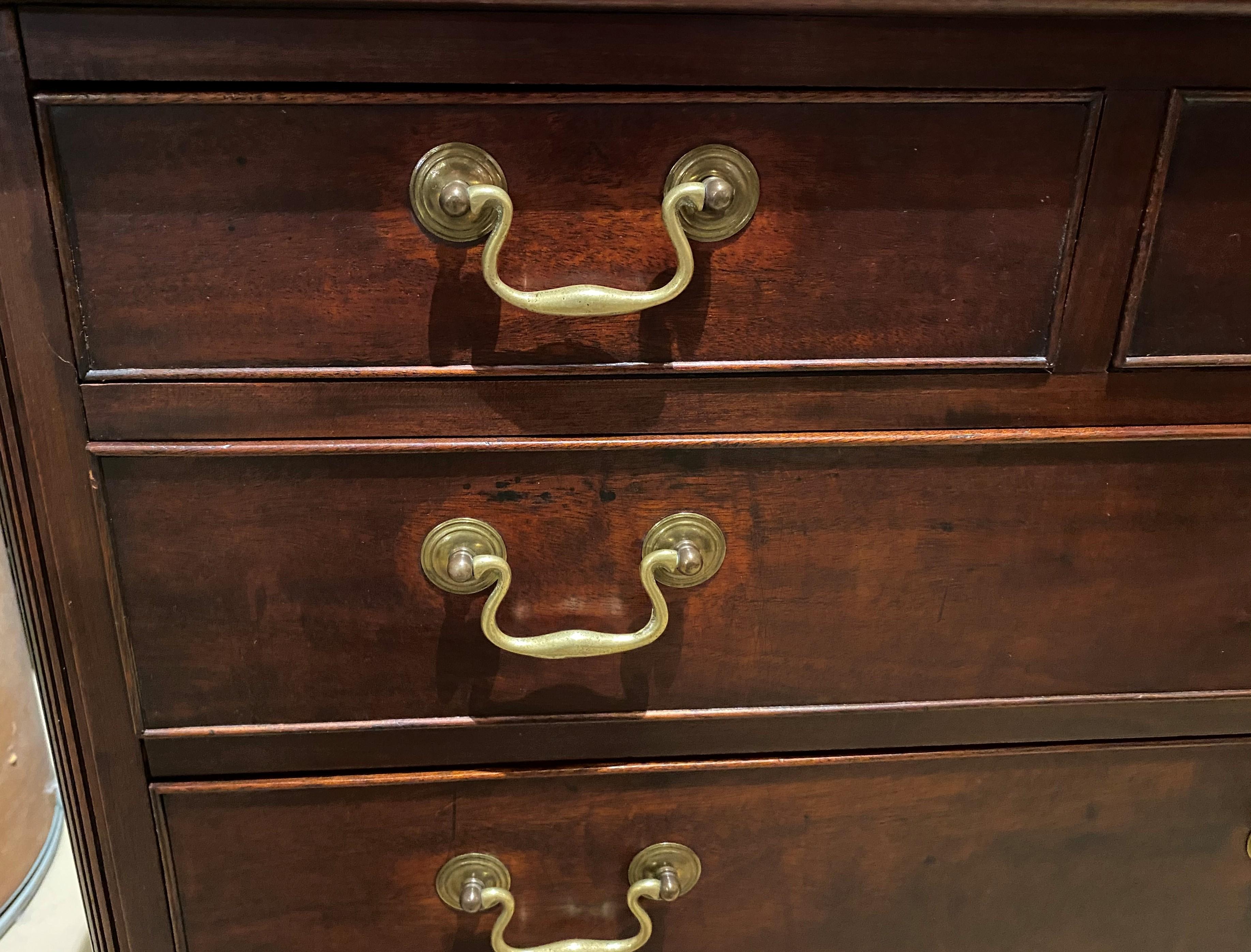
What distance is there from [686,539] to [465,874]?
271mm

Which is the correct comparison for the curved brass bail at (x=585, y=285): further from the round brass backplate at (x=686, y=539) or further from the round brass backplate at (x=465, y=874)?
the round brass backplate at (x=465, y=874)

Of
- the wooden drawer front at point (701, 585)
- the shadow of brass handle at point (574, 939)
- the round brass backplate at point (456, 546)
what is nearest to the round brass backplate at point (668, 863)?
the shadow of brass handle at point (574, 939)

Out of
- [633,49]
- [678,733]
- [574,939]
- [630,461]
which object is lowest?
[574,939]

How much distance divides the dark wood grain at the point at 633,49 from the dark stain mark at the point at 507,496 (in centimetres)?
21

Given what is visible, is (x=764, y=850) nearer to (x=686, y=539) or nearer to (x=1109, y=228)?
(x=686, y=539)

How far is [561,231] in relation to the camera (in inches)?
17.4

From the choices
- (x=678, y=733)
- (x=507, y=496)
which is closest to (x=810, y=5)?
(x=507, y=496)

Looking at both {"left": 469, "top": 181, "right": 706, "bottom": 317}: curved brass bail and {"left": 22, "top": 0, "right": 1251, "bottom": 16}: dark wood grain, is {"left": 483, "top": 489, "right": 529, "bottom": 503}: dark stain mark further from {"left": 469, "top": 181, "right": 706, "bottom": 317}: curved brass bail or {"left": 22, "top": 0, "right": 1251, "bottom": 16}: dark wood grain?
{"left": 22, "top": 0, "right": 1251, "bottom": 16}: dark wood grain

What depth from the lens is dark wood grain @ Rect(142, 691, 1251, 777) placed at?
53 centimetres

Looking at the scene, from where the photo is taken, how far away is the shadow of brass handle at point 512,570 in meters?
0.48

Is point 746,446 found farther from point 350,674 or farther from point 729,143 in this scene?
point 350,674

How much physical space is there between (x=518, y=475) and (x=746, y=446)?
0.13m

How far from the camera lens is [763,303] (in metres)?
0.46

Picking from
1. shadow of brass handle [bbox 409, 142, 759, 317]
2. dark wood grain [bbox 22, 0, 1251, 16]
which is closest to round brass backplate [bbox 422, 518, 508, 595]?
shadow of brass handle [bbox 409, 142, 759, 317]
